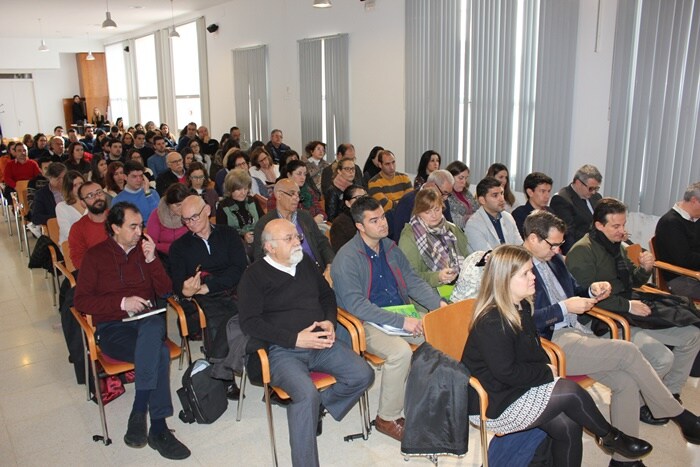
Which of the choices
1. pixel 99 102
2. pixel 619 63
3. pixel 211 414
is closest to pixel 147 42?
pixel 99 102

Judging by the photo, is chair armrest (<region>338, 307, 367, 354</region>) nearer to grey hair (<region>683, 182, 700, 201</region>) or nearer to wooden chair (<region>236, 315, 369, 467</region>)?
Result: wooden chair (<region>236, 315, 369, 467</region>)

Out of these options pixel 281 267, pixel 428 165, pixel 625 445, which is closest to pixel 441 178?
pixel 428 165

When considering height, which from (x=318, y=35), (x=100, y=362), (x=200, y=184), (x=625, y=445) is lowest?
(x=625, y=445)

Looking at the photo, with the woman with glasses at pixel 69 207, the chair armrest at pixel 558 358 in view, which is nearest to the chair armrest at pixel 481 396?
the chair armrest at pixel 558 358

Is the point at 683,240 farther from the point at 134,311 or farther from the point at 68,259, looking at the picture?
the point at 68,259

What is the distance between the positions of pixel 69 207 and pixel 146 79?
14798mm

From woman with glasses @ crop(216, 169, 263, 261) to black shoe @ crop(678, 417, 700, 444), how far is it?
3465mm

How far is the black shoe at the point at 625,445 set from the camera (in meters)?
2.66

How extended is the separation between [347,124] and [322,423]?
282 inches

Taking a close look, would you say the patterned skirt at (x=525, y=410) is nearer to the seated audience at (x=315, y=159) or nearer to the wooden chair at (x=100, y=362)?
the wooden chair at (x=100, y=362)

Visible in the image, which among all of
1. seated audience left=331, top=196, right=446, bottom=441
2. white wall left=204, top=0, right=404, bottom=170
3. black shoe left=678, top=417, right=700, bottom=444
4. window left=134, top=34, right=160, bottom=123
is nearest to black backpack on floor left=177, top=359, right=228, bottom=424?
seated audience left=331, top=196, right=446, bottom=441

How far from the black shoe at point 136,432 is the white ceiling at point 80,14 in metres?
11.0

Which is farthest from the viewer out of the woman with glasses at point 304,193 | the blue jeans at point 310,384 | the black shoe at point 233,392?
the woman with glasses at point 304,193

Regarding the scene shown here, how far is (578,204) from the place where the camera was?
16.2 feet
